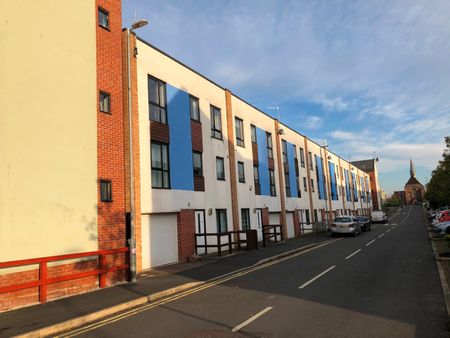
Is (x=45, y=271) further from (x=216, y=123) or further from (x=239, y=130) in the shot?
(x=239, y=130)

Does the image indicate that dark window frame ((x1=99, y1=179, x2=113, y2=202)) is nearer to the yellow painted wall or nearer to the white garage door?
the yellow painted wall

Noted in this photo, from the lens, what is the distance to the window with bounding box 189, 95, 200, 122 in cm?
2094

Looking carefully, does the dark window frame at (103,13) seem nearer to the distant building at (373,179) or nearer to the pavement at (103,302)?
the pavement at (103,302)

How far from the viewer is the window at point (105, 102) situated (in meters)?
13.4

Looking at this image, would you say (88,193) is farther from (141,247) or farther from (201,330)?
(201,330)

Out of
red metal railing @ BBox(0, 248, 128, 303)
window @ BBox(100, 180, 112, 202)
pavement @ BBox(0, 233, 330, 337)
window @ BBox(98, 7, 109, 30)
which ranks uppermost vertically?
window @ BBox(98, 7, 109, 30)

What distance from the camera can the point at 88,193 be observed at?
478 inches

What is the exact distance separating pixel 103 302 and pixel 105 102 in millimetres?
6925

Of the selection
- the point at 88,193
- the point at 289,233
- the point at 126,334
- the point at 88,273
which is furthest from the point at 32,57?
the point at 289,233

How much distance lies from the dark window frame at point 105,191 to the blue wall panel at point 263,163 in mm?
17350

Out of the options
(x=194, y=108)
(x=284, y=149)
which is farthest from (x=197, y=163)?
(x=284, y=149)

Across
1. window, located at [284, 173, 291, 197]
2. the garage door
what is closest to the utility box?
the garage door

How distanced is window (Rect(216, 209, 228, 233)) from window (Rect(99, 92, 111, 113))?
1054 cm

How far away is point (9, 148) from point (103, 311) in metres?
4.75
